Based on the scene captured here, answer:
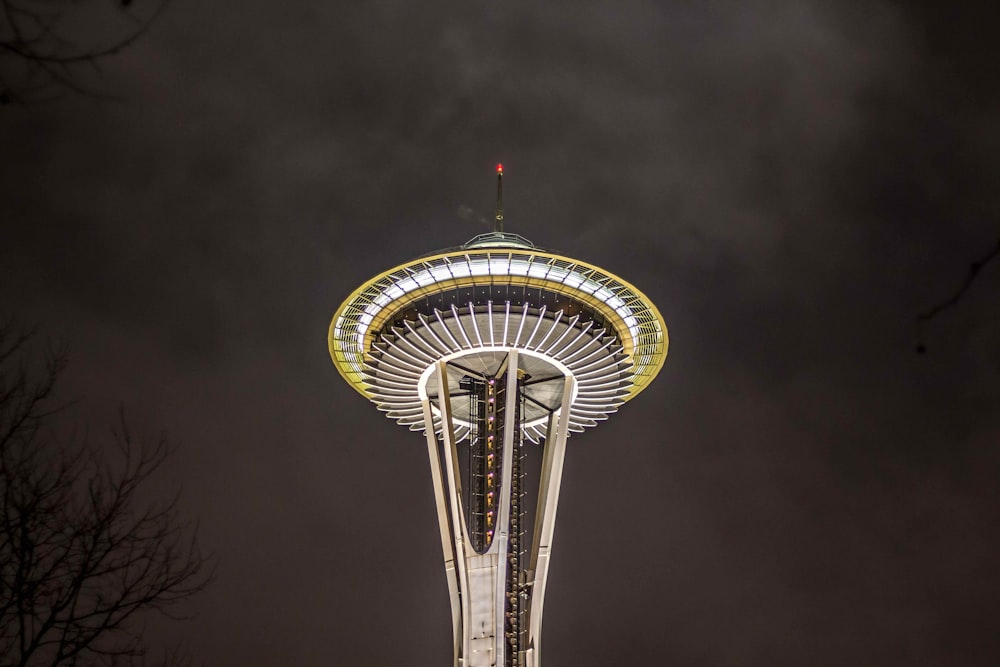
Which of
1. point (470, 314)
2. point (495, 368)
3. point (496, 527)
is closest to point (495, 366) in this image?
point (495, 368)

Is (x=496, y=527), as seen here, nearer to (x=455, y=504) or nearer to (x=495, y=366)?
(x=455, y=504)

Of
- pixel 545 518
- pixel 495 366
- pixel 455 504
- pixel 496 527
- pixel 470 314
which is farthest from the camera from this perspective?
pixel 495 366

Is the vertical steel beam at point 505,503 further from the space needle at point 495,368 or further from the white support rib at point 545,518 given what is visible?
the white support rib at point 545,518

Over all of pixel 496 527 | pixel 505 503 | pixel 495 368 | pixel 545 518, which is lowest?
pixel 496 527

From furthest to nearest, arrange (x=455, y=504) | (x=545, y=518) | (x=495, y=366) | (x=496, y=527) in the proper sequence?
(x=495, y=366) → (x=545, y=518) → (x=455, y=504) → (x=496, y=527)

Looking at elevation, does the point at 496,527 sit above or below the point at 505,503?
below
